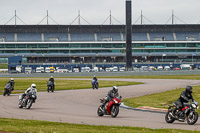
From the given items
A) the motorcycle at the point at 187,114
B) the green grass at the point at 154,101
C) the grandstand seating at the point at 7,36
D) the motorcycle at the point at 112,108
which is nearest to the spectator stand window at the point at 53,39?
the grandstand seating at the point at 7,36

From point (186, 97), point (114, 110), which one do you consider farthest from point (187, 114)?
point (114, 110)

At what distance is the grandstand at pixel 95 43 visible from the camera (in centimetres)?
15600

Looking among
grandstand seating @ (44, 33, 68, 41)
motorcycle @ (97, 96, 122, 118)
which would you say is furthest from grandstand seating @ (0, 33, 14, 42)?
motorcycle @ (97, 96, 122, 118)

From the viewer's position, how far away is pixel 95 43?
157 meters

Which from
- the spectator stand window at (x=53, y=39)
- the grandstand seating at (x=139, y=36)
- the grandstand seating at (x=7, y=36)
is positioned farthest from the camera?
the grandstand seating at (x=139, y=36)

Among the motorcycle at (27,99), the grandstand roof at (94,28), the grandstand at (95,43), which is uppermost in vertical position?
the grandstand roof at (94,28)

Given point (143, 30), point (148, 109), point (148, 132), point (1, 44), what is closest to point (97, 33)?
point (143, 30)

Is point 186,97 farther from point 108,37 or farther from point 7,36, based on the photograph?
point 7,36

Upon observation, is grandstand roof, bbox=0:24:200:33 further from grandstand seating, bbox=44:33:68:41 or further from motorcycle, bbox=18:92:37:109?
motorcycle, bbox=18:92:37:109

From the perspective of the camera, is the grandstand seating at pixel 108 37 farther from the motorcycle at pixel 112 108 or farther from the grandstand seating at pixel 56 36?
the motorcycle at pixel 112 108

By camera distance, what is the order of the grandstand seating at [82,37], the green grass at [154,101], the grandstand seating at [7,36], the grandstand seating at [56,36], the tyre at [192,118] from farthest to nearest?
the grandstand seating at [82,37]
the grandstand seating at [56,36]
the grandstand seating at [7,36]
the green grass at [154,101]
the tyre at [192,118]

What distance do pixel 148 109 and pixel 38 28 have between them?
13980 centimetres

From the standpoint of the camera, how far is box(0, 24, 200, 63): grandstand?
156 meters

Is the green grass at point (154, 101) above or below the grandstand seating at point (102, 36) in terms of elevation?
below
